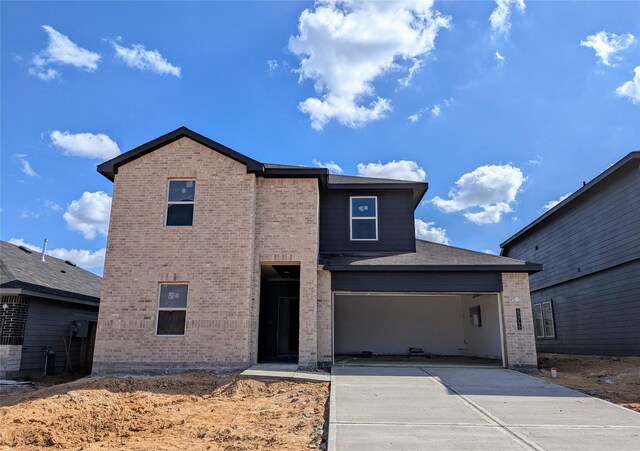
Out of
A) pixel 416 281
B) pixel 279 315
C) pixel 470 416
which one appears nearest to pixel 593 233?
pixel 416 281

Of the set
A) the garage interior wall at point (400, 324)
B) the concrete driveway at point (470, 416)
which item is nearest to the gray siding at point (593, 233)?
the garage interior wall at point (400, 324)

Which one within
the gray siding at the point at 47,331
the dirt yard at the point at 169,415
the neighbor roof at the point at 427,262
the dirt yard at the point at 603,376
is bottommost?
the dirt yard at the point at 169,415

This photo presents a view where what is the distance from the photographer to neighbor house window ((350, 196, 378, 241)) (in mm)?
14617

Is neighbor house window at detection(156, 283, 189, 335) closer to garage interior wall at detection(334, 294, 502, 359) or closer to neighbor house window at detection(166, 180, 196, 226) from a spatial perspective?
neighbor house window at detection(166, 180, 196, 226)

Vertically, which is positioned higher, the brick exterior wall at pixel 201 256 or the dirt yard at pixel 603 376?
the brick exterior wall at pixel 201 256

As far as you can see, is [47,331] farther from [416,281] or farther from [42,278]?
[416,281]

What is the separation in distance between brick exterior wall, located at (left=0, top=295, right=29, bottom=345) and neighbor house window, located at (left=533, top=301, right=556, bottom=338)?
61.2 ft

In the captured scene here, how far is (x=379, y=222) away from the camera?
1471cm

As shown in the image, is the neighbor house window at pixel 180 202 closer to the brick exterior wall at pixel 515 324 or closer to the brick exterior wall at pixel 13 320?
the brick exterior wall at pixel 13 320

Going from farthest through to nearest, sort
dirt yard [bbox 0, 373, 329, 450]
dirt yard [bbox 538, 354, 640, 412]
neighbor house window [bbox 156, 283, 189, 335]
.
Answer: neighbor house window [bbox 156, 283, 189, 335]
dirt yard [bbox 538, 354, 640, 412]
dirt yard [bbox 0, 373, 329, 450]

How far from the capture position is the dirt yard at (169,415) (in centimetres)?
595

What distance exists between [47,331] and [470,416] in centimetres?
1235

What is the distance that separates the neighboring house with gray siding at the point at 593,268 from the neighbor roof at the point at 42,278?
1700 centimetres

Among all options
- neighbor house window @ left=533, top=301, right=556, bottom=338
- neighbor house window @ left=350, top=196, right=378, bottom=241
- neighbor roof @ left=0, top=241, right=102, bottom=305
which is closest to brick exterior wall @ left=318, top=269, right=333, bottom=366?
neighbor house window @ left=350, top=196, right=378, bottom=241
